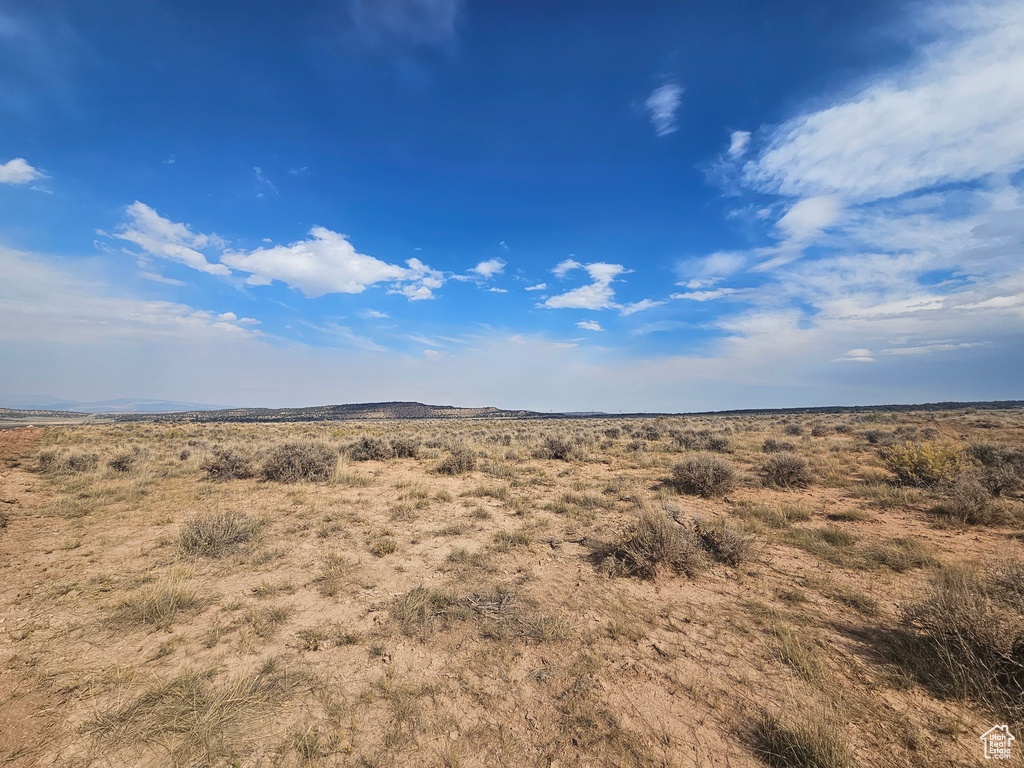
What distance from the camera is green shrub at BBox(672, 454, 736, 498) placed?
32.9ft

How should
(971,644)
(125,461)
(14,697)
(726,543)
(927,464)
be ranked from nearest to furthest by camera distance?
1. (14,697)
2. (971,644)
3. (726,543)
4. (927,464)
5. (125,461)

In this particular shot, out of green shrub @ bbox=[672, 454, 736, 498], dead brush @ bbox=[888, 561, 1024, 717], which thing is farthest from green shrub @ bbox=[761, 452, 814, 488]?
dead brush @ bbox=[888, 561, 1024, 717]

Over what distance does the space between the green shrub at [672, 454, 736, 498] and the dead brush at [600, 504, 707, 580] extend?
454 cm

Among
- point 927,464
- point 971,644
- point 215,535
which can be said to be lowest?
point 215,535

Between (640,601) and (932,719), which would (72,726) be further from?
(932,719)

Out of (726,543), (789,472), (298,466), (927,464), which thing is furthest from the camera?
(298,466)

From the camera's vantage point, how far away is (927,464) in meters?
9.81

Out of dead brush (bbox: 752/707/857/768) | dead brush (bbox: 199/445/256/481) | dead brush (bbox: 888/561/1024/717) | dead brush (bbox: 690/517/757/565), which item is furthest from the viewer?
dead brush (bbox: 199/445/256/481)

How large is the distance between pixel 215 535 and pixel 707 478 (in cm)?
1129

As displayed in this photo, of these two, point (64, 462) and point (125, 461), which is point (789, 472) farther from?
point (64, 462)

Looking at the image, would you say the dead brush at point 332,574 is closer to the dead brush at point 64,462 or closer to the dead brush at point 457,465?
the dead brush at point 457,465

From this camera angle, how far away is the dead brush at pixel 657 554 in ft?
18.7

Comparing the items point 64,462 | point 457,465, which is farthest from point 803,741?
point 64,462

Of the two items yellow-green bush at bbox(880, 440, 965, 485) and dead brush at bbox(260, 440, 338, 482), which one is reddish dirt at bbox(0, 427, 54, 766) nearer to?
dead brush at bbox(260, 440, 338, 482)
